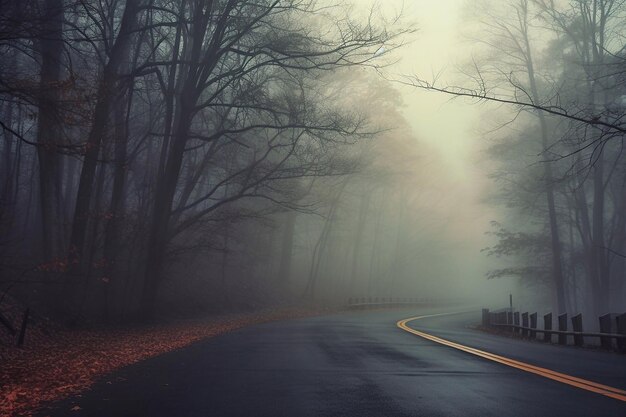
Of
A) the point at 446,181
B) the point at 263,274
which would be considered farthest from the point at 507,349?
the point at 446,181

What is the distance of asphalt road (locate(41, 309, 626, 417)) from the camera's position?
19.7 ft

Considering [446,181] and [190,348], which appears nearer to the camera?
[190,348]

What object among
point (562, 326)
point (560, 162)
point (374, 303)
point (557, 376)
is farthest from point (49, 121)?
point (374, 303)

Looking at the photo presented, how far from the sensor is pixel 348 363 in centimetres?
967

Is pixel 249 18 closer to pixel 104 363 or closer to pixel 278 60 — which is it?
pixel 278 60

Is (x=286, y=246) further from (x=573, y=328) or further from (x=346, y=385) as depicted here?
(x=346, y=385)

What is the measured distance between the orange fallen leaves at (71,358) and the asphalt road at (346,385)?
0.43m

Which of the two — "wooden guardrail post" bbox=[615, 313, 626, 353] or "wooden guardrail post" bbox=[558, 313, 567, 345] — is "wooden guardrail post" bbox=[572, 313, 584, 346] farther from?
"wooden guardrail post" bbox=[615, 313, 626, 353]

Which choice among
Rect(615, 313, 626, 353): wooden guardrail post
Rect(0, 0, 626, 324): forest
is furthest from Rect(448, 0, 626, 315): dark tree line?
Rect(615, 313, 626, 353): wooden guardrail post

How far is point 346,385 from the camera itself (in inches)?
293

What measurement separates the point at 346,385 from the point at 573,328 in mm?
9465

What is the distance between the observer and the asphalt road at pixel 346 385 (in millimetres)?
6000

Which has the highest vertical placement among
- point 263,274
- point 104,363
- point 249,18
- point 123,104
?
point 249,18

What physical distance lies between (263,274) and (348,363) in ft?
113
